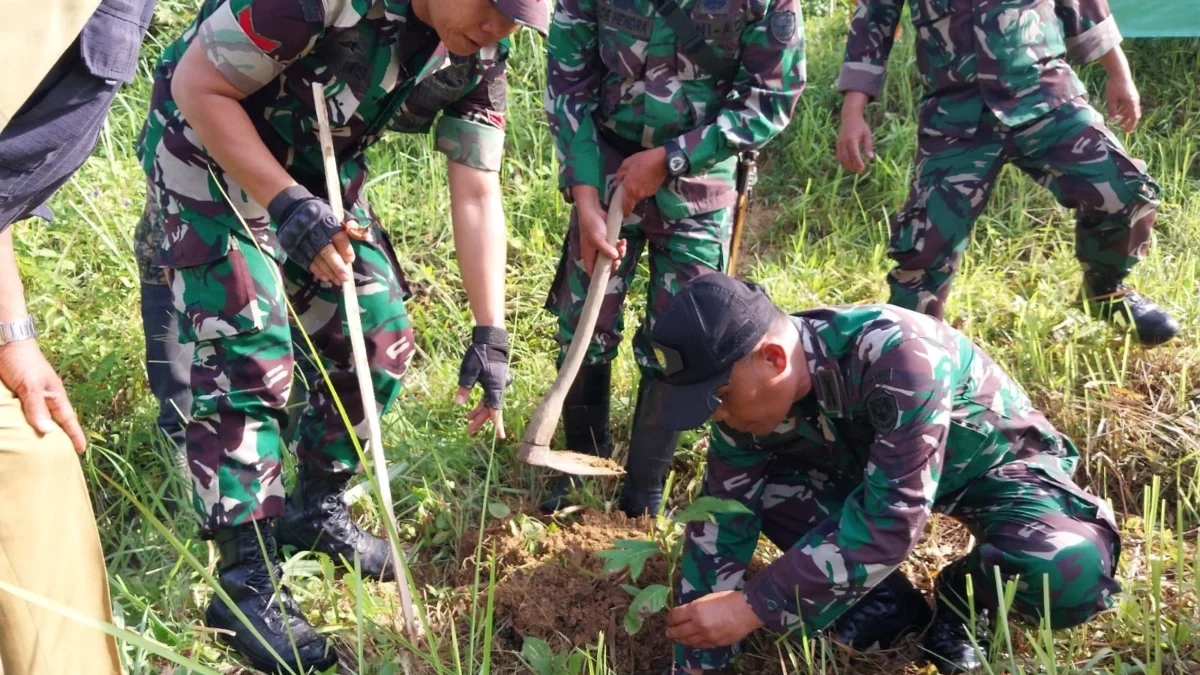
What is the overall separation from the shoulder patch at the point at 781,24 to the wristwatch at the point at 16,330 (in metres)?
1.82

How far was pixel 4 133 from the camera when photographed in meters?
1.70

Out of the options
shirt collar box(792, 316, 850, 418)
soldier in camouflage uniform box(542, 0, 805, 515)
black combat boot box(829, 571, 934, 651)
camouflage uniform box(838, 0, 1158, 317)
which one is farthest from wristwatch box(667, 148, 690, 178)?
black combat boot box(829, 571, 934, 651)

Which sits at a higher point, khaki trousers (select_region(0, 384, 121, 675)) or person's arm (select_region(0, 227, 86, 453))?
person's arm (select_region(0, 227, 86, 453))

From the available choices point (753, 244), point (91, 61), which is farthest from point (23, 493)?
point (753, 244)

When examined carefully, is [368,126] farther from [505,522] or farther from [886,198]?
[886,198]

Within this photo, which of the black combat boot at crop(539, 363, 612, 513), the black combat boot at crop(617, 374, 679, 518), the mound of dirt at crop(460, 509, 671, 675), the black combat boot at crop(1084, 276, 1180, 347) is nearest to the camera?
the mound of dirt at crop(460, 509, 671, 675)

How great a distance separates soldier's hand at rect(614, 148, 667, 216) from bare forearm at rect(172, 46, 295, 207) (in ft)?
2.95

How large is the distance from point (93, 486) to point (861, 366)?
2.36m

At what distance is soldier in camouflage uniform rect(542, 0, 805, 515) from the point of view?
2678mm

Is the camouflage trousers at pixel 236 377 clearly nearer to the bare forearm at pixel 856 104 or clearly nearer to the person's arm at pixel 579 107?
the person's arm at pixel 579 107

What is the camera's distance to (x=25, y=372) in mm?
1750

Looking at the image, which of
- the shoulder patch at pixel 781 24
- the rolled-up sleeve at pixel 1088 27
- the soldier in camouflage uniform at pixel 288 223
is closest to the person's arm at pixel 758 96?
the shoulder patch at pixel 781 24

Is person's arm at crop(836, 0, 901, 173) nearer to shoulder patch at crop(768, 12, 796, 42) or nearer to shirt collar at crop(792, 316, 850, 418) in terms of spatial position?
shoulder patch at crop(768, 12, 796, 42)

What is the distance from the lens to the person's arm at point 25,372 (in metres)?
1.74
